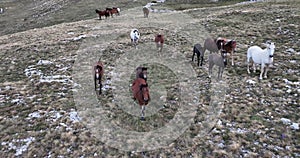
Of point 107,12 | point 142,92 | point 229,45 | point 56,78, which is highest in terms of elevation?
point 107,12

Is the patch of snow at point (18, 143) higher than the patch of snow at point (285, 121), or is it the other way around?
the patch of snow at point (285, 121)

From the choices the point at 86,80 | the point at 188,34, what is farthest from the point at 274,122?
the point at 188,34

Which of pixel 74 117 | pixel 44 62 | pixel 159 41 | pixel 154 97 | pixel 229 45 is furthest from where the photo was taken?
pixel 159 41

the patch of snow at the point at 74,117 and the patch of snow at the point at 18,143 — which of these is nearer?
the patch of snow at the point at 18,143

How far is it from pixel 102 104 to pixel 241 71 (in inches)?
354

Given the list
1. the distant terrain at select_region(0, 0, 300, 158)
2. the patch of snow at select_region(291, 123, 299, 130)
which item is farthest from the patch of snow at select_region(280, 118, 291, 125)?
the patch of snow at select_region(291, 123, 299, 130)

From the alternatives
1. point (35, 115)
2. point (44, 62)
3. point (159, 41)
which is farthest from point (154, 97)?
point (44, 62)

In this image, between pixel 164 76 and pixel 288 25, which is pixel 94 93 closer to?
pixel 164 76

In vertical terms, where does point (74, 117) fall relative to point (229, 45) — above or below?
below

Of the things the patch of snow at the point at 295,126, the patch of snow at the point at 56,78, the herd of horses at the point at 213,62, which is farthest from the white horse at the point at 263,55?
the patch of snow at the point at 56,78

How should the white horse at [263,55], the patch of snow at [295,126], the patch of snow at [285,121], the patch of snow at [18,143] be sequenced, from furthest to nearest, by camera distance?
the white horse at [263,55] < the patch of snow at [285,121] < the patch of snow at [295,126] < the patch of snow at [18,143]

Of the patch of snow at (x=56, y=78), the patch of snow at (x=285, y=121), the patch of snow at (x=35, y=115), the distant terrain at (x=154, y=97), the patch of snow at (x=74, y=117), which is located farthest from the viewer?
the patch of snow at (x=56, y=78)

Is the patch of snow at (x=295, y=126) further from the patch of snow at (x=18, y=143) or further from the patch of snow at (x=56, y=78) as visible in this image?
the patch of snow at (x=56, y=78)

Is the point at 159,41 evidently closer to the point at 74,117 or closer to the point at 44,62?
the point at 44,62
